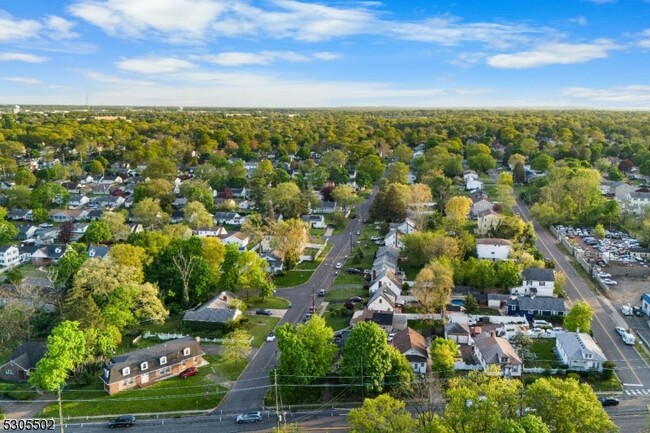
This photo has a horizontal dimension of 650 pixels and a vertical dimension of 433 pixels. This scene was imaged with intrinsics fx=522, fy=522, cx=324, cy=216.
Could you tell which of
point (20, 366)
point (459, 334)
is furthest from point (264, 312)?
point (20, 366)

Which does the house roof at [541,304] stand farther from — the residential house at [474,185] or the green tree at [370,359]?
the residential house at [474,185]

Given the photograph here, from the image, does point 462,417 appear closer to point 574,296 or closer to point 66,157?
point 574,296

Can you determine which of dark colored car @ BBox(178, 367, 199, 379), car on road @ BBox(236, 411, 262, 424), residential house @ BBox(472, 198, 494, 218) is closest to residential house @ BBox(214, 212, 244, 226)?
residential house @ BBox(472, 198, 494, 218)

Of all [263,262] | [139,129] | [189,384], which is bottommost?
[189,384]

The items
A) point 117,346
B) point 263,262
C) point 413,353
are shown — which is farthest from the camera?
point 263,262

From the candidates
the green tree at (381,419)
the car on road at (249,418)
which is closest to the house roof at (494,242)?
the car on road at (249,418)

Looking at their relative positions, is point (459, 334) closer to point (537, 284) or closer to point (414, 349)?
point (414, 349)

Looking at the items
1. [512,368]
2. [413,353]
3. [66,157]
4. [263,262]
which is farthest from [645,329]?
[66,157]
